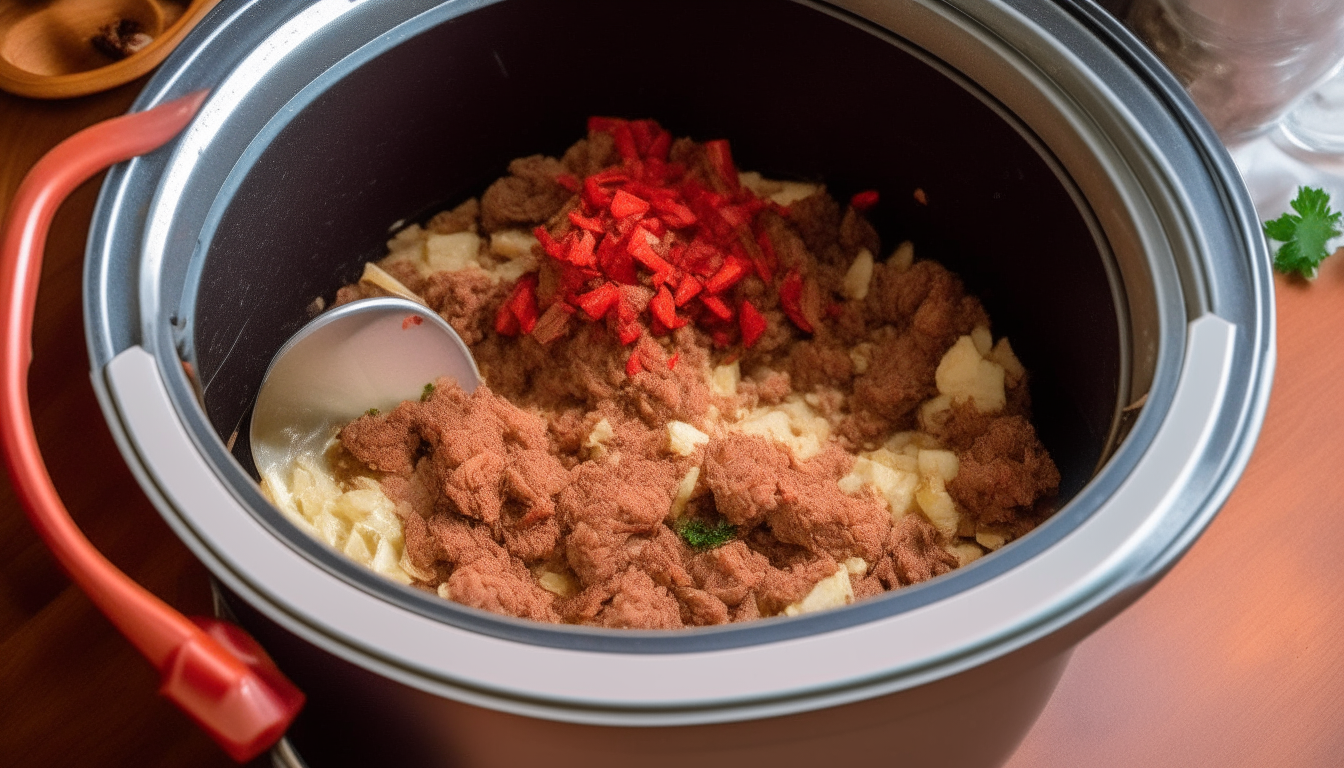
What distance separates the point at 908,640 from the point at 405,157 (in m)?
0.69

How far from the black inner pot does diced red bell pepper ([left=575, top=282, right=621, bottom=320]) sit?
239 millimetres

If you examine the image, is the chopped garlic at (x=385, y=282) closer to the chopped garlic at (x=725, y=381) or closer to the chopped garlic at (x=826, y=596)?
the chopped garlic at (x=725, y=381)

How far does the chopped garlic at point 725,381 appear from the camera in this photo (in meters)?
0.97

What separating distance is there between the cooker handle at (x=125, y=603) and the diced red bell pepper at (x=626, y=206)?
447 millimetres

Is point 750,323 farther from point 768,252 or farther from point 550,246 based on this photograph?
point 550,246

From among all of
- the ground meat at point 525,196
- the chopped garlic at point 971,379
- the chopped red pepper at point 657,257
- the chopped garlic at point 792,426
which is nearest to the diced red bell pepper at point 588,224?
the chopped red pepper at point 657,257

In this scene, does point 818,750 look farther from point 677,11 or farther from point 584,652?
point 677,11

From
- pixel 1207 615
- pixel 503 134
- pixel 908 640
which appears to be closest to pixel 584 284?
pixel 503 134

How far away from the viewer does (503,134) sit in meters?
1.07

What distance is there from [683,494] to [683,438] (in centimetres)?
5

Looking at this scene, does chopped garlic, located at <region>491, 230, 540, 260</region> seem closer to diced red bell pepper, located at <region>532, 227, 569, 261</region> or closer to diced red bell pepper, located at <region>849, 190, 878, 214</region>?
diced red bell pepper, located at <region>532, 227, 569, 261</region>

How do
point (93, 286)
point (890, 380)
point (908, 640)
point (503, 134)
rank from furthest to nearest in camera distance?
point (503, 134), point (890, 380), point (93, 286), point (908, 640)

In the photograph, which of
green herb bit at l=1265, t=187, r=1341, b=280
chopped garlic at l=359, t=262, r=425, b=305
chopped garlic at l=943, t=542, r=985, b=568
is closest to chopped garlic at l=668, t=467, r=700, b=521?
chopped garlic at l=943, t=542, r=985, b=568


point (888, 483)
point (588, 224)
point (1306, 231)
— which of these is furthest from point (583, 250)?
point (1306, 231)
